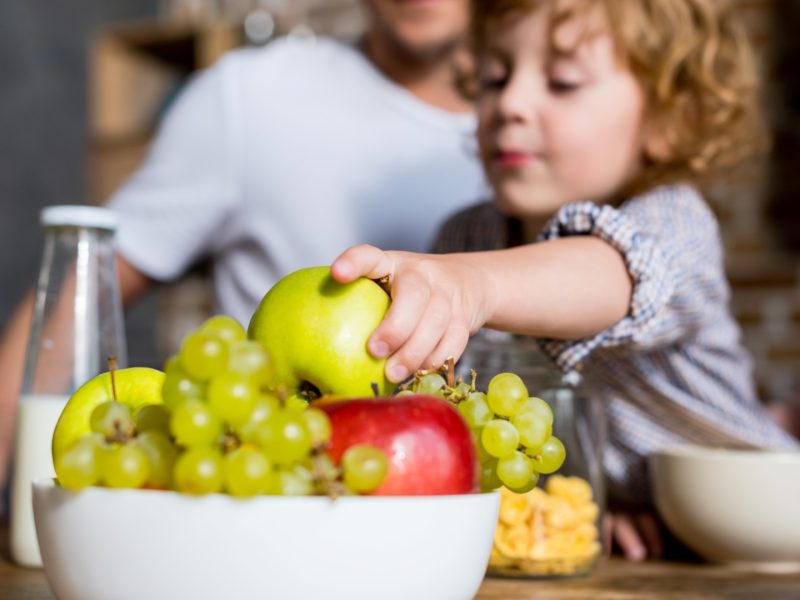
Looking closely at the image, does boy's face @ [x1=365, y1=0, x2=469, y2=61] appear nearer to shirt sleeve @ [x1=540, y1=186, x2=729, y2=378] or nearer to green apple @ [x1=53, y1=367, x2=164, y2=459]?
shirt sleeve @ [x1=540, y1=186, x2=729, y2=378]

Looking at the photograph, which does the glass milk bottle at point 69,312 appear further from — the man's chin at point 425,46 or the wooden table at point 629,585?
the man's chin at point 425,46

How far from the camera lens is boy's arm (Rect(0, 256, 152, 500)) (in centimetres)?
117

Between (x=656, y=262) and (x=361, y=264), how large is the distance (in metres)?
0.37

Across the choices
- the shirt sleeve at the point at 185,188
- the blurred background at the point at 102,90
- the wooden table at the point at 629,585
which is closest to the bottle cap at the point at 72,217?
the wooden table at the point at 629,585

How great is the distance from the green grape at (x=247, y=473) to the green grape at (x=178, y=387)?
0.12 ft

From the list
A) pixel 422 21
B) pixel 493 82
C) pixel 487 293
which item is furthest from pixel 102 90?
pixel 487 293

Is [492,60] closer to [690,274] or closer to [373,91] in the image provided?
[690,274]

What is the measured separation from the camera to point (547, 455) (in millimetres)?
535

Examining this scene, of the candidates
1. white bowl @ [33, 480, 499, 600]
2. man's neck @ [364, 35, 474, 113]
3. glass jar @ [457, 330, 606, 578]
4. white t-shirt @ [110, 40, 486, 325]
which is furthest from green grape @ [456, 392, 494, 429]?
man's neck @ [364, 35, 474, 113]

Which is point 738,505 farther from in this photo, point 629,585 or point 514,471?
point 514,471

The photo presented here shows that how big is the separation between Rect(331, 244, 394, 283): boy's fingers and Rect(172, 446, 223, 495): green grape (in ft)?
0.38

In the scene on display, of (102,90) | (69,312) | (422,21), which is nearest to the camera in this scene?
(69,312)

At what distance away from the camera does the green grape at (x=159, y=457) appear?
42 cm

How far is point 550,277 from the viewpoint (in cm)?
70
